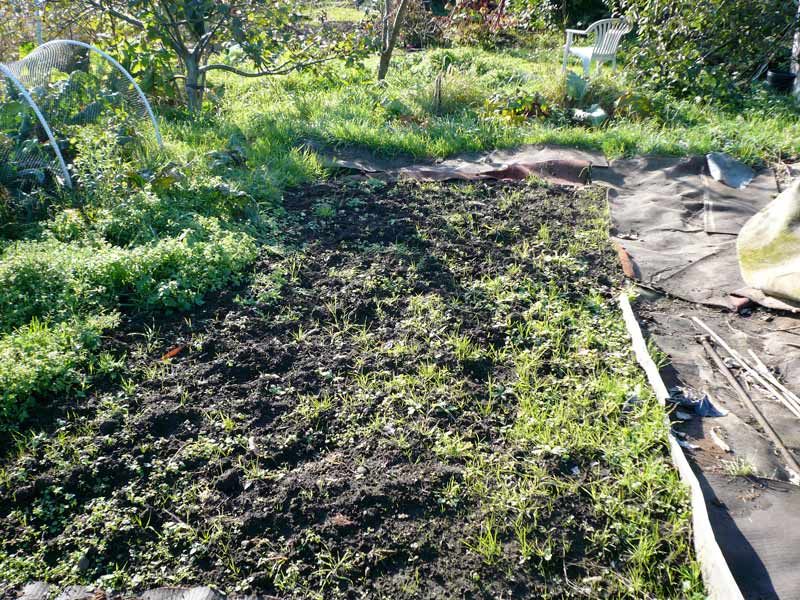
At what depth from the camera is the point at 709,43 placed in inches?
305

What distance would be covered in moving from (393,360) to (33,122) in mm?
4040

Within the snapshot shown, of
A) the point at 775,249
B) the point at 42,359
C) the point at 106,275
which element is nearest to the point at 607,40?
the point at 775,249

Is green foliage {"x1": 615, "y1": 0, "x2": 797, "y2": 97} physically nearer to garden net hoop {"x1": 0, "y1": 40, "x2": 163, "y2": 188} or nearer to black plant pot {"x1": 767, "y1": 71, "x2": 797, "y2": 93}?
black plant pot {"x1": 767, "y1": 71, "x2": 797, "y2": 93}

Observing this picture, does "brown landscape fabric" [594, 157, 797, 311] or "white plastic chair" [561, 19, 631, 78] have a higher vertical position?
"white plastic chair" [561, 19, 631, 78]

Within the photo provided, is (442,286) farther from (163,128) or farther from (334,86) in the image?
(334,86)

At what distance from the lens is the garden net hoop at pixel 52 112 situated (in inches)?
196

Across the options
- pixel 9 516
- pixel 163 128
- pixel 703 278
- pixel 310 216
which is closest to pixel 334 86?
pixel 163 128

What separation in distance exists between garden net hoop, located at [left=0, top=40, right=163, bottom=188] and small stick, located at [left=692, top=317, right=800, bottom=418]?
4716 millimetres

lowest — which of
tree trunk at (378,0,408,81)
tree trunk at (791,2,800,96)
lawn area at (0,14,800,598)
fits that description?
lawn area at (0,14,800,598)

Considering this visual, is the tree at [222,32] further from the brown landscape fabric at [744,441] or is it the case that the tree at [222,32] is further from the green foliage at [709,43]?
the brown landscape fabric at [744,441]

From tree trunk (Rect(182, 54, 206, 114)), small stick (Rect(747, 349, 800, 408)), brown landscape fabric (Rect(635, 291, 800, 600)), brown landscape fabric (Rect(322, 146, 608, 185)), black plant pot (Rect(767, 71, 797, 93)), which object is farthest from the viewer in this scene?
black plant pot (Rect(767, 71, 797, 93))

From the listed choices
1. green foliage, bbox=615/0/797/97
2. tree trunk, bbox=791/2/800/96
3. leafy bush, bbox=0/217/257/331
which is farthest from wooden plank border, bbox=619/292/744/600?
tree trunk, bbox=791/2/800/96

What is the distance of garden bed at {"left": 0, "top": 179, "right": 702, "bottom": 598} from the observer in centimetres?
238

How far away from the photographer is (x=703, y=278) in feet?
14.1
